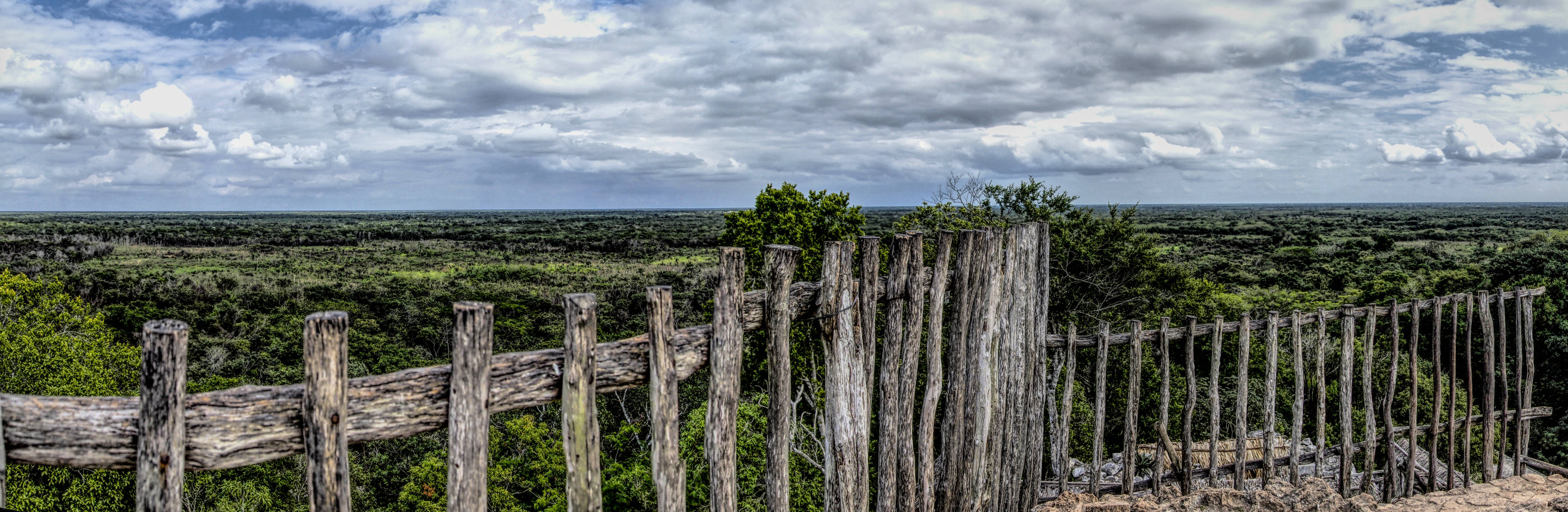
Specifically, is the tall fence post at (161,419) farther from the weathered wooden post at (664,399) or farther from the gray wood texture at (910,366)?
the gray wood texture at (910,366)

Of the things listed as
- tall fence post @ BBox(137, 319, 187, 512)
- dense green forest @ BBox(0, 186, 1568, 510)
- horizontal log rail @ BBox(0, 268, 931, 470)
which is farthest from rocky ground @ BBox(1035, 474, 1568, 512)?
tall fence post @ BBox(137, 319, 187, 512)

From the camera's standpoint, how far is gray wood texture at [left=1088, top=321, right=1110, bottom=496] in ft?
19.2

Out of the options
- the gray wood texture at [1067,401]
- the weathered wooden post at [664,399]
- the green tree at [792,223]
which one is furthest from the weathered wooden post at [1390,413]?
the green tree at [792,223]

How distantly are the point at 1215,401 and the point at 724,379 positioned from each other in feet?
15.5

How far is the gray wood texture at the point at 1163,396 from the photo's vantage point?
5.75 metres

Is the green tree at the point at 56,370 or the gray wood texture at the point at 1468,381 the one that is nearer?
the gray wood texture at the point at 1468,381

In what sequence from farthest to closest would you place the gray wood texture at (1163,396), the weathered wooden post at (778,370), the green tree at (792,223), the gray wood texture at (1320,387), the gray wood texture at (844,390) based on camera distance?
Answer: the green tree at (792,223), the gray wood texture at (1320,387), the gray wood texture at (1163,396), the gray wood texture at (844,390), the weathered wooden post at (778,370)

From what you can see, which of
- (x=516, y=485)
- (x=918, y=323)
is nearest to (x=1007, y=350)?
(x=918, y=323)

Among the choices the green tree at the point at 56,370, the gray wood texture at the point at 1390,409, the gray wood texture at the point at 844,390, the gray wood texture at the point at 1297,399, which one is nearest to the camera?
the gray wood texture at the point at 844,390

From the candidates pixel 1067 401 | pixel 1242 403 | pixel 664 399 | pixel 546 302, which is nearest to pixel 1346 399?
pixel 1242 403

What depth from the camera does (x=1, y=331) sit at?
15594 millimetres

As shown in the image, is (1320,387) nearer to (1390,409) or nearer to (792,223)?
(1390,409)

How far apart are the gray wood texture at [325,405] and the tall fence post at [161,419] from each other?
32 centimetres

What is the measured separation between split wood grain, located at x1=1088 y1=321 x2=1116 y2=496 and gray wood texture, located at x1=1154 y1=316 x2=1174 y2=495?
37 centimetres
